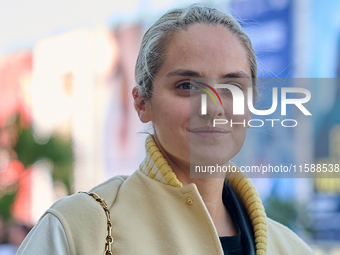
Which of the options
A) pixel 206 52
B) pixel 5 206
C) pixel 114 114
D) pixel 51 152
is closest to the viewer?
pixel 206 52

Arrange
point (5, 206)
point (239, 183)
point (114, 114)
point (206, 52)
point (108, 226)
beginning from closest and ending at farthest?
point (108, 226) → point (206, 52) → point (239, 183) → point (5, 206) → point (114, 114)

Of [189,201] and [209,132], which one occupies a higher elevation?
[209,132]

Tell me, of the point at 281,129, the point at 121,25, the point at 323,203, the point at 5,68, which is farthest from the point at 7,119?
the point at 5,68

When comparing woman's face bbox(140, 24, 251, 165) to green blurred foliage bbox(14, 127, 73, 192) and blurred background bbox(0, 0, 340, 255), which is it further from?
green blurred foliage bbox(14, 127, 73, 192)

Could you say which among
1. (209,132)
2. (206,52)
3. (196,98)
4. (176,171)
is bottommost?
(176,171)

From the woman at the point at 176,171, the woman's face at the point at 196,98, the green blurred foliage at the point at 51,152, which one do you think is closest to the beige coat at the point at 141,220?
the woman at the point at 176,171

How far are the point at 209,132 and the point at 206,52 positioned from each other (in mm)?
244

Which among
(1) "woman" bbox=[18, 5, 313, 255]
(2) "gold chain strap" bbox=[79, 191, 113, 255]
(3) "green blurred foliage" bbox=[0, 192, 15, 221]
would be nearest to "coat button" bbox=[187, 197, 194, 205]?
(1) "woman" bbox=[18, 5, 313, 255]

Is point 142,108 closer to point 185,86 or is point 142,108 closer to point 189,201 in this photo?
point 185,86

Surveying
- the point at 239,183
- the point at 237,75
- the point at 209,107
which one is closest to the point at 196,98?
the point at 209,107

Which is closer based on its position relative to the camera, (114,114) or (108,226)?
(108,226)

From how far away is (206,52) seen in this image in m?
1.35

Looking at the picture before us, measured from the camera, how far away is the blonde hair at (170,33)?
1.42 m

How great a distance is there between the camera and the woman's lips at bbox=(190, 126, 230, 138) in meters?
1.34
